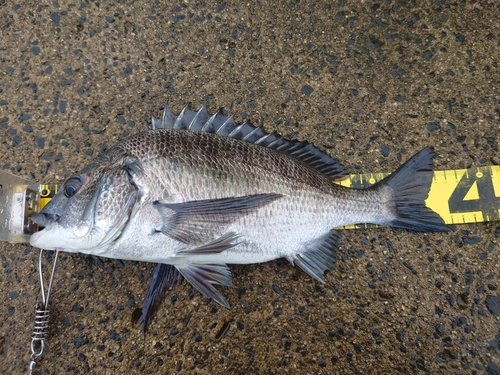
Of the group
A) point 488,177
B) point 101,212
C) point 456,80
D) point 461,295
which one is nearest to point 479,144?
point 488,177

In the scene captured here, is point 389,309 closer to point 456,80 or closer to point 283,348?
point 283,348

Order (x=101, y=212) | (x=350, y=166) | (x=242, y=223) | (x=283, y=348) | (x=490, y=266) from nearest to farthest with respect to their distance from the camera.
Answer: (x=101, y=212)
(x=242, y=223)
(x=283, y=348)
(x=490, y=266)
(x=350, y=166)

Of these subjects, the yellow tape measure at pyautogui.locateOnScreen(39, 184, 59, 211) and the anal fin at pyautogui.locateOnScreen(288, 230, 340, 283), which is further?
the yellow tape measure at pyautogui.locateOnScreen(39, 184, 59, 211)

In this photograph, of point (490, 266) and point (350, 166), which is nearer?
point (490, 266)

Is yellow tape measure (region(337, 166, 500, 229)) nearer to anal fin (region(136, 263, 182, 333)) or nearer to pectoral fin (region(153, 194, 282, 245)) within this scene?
pectoral fin (region(153, 194, 282, 245))

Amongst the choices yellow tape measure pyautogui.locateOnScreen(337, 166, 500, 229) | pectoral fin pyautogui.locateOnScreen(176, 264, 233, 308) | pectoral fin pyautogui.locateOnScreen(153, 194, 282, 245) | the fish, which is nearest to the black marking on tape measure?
yellow tape measure pyautogui.locateOnScreen(337, 166, 500, 229)

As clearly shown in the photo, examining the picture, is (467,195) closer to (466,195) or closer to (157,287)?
(466,195)

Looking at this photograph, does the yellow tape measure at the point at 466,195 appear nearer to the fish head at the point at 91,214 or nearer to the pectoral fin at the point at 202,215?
the pectoral fin at the point at 202,215
